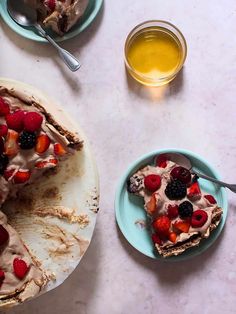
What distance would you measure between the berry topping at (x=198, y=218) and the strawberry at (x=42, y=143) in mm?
515

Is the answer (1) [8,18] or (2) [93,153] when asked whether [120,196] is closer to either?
(2) [93,153]

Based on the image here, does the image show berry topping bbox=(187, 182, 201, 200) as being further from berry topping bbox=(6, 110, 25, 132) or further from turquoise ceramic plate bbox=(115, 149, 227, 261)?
berry topping bbox=(6, 110, 25, 132)

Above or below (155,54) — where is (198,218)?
below

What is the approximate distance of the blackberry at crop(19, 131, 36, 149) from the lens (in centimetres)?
183

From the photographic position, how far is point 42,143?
186 centimetres

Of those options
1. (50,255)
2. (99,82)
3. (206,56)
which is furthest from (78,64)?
(50,255)

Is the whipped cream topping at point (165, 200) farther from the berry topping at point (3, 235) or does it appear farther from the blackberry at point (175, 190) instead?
the berry topping at point (3, 235)

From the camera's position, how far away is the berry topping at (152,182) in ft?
6.30

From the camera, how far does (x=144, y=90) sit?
81.4 inches

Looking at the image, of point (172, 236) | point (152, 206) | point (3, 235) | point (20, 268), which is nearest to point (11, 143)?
point (3, 235)

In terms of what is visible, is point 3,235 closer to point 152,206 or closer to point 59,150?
point 59,150

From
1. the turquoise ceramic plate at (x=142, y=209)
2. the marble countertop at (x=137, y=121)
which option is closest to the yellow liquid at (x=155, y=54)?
the marble countertop at (x=137, y=121)

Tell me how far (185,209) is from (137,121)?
358 mm

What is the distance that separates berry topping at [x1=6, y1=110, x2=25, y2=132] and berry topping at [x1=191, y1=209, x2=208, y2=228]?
613mm
